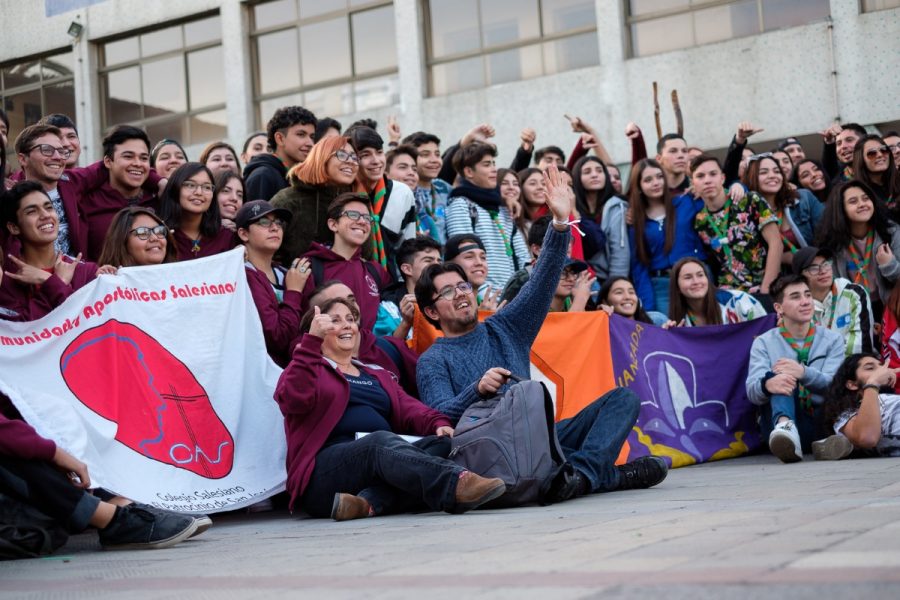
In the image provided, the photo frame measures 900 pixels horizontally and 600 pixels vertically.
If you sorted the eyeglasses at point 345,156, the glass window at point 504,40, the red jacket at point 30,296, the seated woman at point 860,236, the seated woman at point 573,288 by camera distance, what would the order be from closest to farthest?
the red jacket at point 30,296 < the eyeglasses at point 345,156 < the seated woman at point 573,288 < the seated woman at point 860,236 < the glass window at point 504,40

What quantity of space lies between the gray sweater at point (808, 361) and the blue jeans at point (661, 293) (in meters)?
0.95

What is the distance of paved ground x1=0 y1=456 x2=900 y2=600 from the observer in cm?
280

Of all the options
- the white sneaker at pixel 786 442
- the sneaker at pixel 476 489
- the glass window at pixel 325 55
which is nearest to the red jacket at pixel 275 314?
the sneaker at pixel 476 489

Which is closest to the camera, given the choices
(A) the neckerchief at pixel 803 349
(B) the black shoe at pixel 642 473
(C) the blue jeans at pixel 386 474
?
(C) the blue jeans at pixel 386 474

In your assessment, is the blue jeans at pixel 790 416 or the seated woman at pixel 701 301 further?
the seated woman at pixel 701 301

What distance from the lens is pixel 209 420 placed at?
20.7ft

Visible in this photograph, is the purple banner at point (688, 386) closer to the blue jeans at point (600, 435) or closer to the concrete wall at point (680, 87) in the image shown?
the blue jeans at point (600, 435)

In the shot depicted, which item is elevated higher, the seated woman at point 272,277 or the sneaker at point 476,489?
the seated woman at point 272,277

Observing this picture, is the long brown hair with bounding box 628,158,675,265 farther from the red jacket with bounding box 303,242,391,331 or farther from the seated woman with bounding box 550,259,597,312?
the red jacket with bounding box 303,242,391,331

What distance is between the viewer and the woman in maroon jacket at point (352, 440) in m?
5.50

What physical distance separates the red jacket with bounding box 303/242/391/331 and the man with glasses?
3.51m

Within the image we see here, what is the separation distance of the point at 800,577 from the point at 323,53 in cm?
1774

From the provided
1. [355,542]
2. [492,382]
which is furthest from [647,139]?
[355,542]

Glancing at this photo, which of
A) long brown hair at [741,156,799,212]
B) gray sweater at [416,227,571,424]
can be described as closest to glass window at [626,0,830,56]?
long brown hair at [741,156,799,212]
